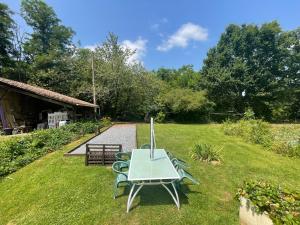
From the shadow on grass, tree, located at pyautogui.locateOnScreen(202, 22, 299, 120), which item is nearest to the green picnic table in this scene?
the shadow on grass

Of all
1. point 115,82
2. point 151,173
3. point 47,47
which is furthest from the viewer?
point 47,47

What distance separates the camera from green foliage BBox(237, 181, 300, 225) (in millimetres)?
2088

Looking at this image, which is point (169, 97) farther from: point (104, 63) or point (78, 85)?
point (78, 85)

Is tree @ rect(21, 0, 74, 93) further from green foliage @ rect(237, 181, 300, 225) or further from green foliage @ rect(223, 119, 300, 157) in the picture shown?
green foliage @ rect(237, 181, 300, 225)

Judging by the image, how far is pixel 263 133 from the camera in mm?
9445

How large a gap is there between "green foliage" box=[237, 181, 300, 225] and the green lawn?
707mm

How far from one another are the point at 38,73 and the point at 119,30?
10751 millimetres

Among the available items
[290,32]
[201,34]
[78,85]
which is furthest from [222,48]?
[78,85]

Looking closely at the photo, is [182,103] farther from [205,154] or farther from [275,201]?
[275,201]

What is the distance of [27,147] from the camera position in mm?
7039

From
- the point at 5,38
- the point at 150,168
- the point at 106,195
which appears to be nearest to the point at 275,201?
the point at 150,168

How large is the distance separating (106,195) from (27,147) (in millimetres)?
4901

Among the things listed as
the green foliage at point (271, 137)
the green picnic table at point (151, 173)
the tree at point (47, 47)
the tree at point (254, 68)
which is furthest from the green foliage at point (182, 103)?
the green picnic table at point (151, 173)

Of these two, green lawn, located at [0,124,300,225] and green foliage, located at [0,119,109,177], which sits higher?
green foliage, located at [0,119,109,177]
